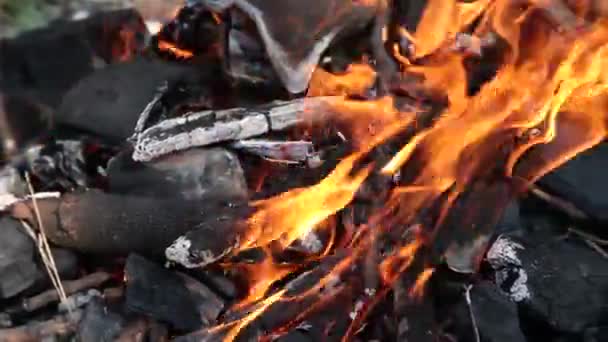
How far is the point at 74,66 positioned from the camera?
285cm

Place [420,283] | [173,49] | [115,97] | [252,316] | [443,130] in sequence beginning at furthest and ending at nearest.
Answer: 1. [173,49]
2. [115,97]
3. [443,130]
4. [420,283]
5. [252,316]

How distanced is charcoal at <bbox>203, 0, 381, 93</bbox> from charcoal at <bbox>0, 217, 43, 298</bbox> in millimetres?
912

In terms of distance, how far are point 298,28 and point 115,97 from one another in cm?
→ 61

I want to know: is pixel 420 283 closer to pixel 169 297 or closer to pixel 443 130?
pixel 443 130

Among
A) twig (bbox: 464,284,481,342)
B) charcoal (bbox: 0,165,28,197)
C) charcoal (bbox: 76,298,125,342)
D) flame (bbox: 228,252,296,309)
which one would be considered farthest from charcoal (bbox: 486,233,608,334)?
charcoal (bbox: 0,165,28,197)

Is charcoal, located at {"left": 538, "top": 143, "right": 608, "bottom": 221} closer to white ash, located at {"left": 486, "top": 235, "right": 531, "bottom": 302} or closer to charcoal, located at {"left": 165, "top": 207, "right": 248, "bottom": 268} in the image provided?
white ash, located at {"left": 486, "top": 235, "right": 531, "bottom": 302}

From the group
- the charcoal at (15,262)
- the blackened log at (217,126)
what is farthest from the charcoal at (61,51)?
the charcoal at (15,262)

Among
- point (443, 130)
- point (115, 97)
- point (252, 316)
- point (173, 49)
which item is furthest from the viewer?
point (173, 49)

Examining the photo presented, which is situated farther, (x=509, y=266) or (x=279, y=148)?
(x=279, y=148)

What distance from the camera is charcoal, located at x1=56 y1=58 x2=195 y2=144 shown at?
239cm

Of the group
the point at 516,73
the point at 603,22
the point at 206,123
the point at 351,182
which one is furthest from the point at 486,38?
the point at 206,123

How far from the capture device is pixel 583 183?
2.26 meters

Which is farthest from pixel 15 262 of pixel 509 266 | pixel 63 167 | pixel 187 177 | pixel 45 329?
pixel 509 266

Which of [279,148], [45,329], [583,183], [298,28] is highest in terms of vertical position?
[298,28]
